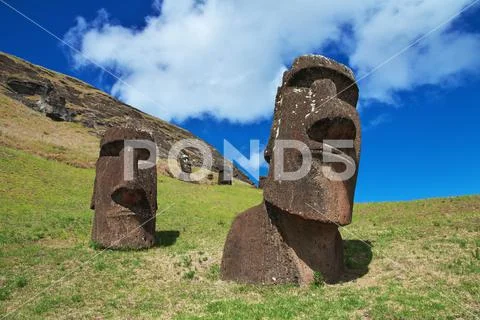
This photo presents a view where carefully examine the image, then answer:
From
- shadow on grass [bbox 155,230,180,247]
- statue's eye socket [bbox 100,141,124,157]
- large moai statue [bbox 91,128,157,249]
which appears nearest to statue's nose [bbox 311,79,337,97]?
large moai statue [bbox 91,128,157,249]

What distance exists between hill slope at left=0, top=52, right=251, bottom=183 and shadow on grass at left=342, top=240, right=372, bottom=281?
8277 millimetres

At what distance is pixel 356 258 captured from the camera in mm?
12648

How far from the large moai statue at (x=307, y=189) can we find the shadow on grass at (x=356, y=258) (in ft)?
1.48

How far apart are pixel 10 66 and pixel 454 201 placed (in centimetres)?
9339

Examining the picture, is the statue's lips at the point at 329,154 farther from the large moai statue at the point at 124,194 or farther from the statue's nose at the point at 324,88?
the large moai statue at the point at 124,194

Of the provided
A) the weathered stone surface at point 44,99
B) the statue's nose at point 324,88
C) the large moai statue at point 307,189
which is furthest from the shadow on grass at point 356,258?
the weathered stone surface at point 44,99

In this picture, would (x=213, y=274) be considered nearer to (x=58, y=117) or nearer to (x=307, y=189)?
(x=307, y=189)

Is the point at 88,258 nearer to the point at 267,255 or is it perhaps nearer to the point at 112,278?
the point at 112,278

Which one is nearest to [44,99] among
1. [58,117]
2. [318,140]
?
[58,117]

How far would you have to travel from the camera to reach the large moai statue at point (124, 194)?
15375mm

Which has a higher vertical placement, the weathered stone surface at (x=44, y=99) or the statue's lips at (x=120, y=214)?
the weathered stone surface at (x=44, y=99)

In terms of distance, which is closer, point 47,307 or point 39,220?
point 47,307

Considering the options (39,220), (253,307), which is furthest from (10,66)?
(253,307)

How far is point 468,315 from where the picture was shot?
7098 millimetres
